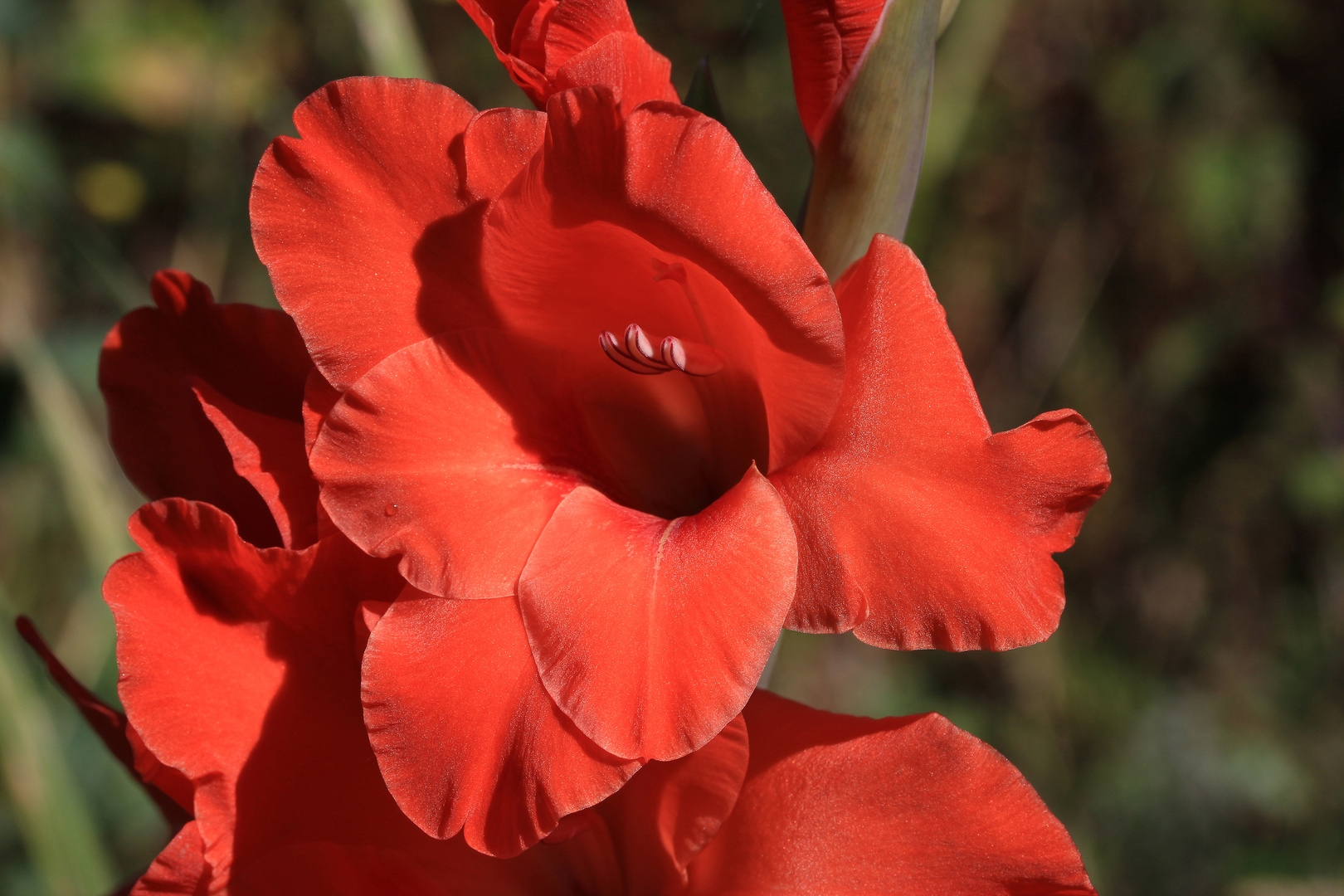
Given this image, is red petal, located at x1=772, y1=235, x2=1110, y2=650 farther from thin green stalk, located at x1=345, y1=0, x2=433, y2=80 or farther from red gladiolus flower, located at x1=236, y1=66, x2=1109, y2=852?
thin green stalk, located at x1=345, y1=0, x2=433, y2=80

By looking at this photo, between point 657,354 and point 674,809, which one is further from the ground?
point 657,354

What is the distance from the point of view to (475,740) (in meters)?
0.48

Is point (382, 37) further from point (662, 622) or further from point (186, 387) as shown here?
point (662, 622)

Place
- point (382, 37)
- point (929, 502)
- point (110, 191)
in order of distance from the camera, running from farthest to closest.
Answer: point (110, 191) → point (382, 37) → point (929, 502)

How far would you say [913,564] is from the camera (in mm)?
465

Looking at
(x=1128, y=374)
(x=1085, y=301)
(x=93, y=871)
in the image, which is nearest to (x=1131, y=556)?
(x=1128, y=374)

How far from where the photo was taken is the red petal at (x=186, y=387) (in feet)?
2.03

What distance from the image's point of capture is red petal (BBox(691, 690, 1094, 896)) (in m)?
0.52

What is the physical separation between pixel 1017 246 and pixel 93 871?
82.9 inches

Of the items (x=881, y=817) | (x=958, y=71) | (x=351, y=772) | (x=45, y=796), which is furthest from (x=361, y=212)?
(x=958, y=71)

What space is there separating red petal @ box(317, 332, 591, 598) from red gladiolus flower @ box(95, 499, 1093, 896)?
0.02 metres

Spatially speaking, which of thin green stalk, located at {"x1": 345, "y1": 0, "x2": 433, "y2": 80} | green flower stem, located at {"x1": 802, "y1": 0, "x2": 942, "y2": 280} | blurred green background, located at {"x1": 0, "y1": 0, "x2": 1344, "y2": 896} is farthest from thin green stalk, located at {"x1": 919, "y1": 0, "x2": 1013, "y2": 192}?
green flower stem, located at {"x1": 802, "y1": 0, "x2": 942, "y2": 280}

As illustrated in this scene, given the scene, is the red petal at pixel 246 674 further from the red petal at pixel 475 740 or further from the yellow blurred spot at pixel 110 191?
the yellow blurred spot at pixel 110 191

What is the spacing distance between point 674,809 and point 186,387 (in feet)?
1.22
